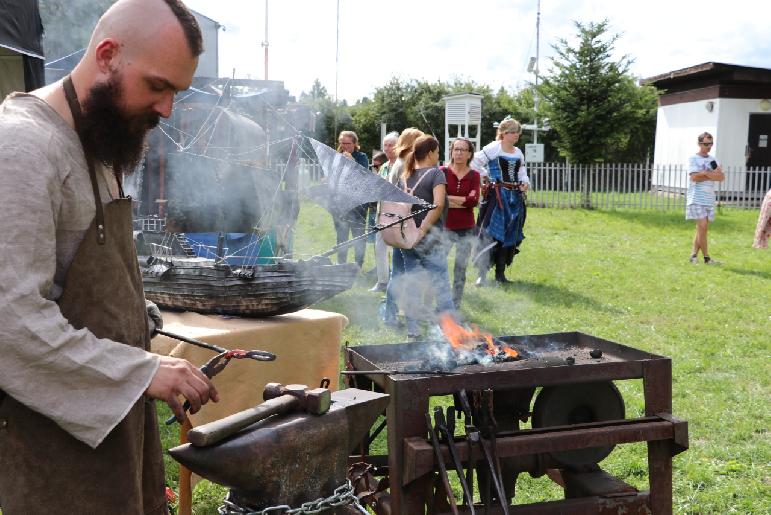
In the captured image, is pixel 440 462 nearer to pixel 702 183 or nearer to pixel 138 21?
pixel 138 21

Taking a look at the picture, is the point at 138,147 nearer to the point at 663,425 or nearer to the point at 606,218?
the point at 663,425

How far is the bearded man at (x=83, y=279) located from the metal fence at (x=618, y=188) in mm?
18036

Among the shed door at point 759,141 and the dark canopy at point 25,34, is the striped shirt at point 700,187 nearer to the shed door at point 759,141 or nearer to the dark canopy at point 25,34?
the dark canopy at point 25,34

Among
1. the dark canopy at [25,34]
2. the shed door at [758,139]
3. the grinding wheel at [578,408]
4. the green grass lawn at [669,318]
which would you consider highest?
the shed door at [758,139]

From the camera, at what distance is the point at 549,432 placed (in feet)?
9.91

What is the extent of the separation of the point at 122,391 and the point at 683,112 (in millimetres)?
23894

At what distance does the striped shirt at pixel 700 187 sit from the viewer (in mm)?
10555

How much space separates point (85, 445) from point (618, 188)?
19048mm

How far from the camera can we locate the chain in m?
1.98

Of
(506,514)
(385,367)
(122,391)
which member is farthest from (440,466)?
(122,391)

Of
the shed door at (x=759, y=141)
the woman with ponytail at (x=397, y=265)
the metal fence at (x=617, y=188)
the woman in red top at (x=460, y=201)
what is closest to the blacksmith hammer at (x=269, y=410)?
the woman with ponytail at (x=397, y=265)

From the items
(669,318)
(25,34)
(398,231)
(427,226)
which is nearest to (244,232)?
(398,231)

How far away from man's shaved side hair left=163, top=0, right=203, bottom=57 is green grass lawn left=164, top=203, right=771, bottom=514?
268 cm

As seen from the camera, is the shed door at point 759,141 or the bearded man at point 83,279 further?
the shed door at point 759,141
